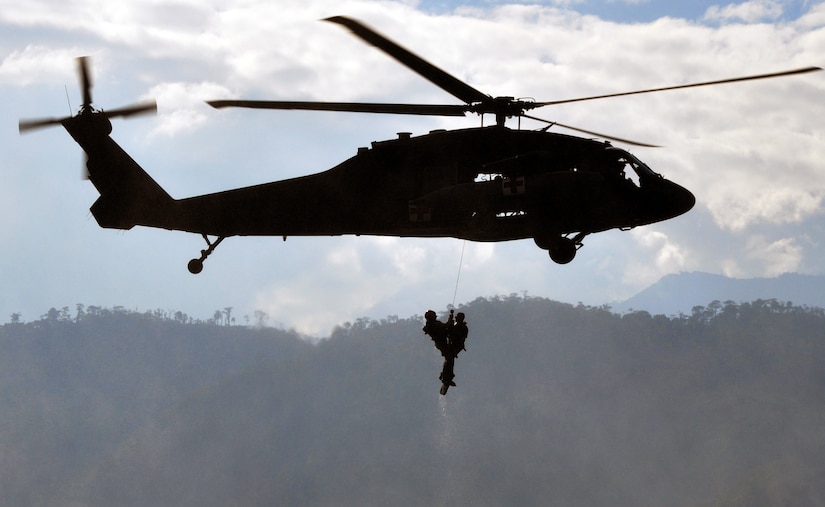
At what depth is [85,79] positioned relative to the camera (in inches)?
1291

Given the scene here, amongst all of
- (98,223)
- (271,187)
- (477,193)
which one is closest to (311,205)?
(271,187)

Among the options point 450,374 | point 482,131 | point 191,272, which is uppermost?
point 482,131

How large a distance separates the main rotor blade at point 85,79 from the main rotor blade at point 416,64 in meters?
14.7

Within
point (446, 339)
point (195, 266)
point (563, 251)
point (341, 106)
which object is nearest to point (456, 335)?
point (446, 339)

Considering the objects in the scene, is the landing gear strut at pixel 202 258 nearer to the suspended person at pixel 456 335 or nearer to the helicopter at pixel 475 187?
the helicopter at pixel 475 187

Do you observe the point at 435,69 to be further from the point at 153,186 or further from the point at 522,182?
the point at 153,186

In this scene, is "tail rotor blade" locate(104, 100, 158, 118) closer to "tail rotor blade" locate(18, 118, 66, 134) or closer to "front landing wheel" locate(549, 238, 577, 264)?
"tail rotor blade" locate(18, 118, 66, 134)

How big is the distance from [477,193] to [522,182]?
1535 millimetres

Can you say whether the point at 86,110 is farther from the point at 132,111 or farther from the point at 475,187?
the point at 475,187

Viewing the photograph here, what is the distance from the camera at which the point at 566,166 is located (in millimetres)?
28797

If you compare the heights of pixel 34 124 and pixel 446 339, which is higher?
pixel 34 124

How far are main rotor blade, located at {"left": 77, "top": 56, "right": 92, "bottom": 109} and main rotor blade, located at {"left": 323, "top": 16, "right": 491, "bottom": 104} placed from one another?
580 inches

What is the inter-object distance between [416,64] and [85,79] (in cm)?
1504

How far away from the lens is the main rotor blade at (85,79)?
32406 millimetres
